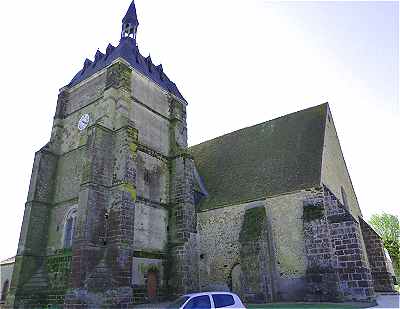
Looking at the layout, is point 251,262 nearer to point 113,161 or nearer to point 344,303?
point 344,303

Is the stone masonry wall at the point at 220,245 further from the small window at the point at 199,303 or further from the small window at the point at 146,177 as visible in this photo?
the small window at the point at 199,303

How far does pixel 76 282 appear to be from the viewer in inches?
495

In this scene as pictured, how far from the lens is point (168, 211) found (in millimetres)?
17906

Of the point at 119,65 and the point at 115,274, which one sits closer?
the point at 115,274

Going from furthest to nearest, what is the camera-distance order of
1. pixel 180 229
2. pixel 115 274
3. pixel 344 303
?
1. pixel 180 229
2. pixel 115 274
3. pixel 344 303

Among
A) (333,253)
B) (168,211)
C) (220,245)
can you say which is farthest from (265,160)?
(333,253)

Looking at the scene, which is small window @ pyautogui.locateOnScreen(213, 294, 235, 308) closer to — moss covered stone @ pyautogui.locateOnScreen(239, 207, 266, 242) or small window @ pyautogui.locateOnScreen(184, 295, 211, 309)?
small window @ pyautogui.locateOnScreen(184, 295, 211, 309)

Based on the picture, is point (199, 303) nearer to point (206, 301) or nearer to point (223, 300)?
point (206, 301)

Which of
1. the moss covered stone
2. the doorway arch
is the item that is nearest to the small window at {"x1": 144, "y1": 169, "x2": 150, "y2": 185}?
the doorway arch

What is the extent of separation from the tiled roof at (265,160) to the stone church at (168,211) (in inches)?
3.3

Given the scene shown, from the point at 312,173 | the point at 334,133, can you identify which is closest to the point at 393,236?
the point at 334,133

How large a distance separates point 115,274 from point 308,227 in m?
8.94

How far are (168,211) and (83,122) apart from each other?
→ 291 inches

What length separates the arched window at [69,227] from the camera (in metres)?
15.7
